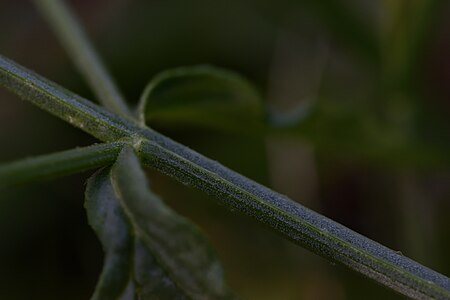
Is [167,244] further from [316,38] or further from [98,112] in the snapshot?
[316,38]

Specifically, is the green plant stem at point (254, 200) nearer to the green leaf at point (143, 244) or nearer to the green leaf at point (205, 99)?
the green leaf at point (143, 244)

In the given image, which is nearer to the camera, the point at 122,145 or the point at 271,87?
the point at 122,145

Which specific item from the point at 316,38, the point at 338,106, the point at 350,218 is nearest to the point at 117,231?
the point at 338,106

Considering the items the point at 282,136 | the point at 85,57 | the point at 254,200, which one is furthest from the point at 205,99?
the point at 254,200

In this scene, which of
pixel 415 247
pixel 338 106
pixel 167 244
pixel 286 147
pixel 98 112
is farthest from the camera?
pixel 286 147

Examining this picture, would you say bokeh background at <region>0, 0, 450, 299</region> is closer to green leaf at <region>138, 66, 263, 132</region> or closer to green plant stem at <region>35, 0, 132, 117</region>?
green leaf at <region>138, 66, 263, 132</region>
